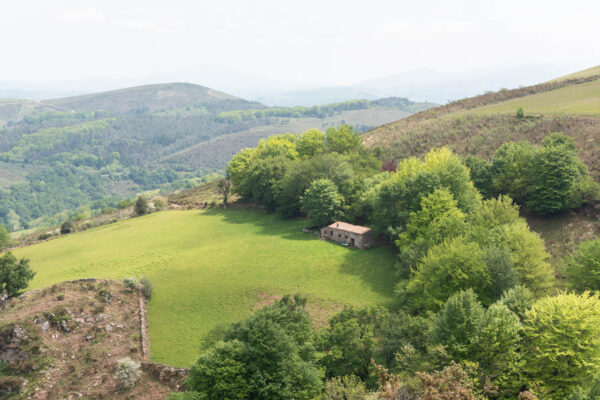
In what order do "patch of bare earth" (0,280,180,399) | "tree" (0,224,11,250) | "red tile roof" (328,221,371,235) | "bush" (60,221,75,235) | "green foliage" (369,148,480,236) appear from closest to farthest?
"patch of bare earth" (0,280,180,399) < "green foliage" (369,148,480,236) < "red tile roof" (328,221,371,235) < "tree" (0,224,11,250) < "bush" (60,221,75,235)

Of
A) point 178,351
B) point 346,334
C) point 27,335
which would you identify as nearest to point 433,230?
point 346,334

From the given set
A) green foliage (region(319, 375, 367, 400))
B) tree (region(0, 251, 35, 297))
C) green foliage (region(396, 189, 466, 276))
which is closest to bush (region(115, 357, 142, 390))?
green foliage (region(319, 375, 367, 400))

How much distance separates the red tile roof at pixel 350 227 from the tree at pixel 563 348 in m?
34.6

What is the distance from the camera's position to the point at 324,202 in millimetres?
69688

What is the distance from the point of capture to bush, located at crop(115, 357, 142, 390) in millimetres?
38031

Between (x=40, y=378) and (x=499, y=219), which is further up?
(x=499, y=219)

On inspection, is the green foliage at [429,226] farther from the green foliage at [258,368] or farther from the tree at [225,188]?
the tree at [225,188]

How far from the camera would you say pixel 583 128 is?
246ft

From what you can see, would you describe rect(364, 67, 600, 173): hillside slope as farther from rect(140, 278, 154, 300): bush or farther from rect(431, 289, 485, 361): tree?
rect(140, 278, 154, 300): bush

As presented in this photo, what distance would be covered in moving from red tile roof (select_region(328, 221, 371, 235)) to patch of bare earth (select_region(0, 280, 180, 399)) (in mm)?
33048

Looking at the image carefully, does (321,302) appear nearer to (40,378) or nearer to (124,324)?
(124,324)

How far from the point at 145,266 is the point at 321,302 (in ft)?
104

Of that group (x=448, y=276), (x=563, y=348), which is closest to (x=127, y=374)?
(x=448, y=276)

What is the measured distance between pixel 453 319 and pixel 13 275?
58410 millimetres
